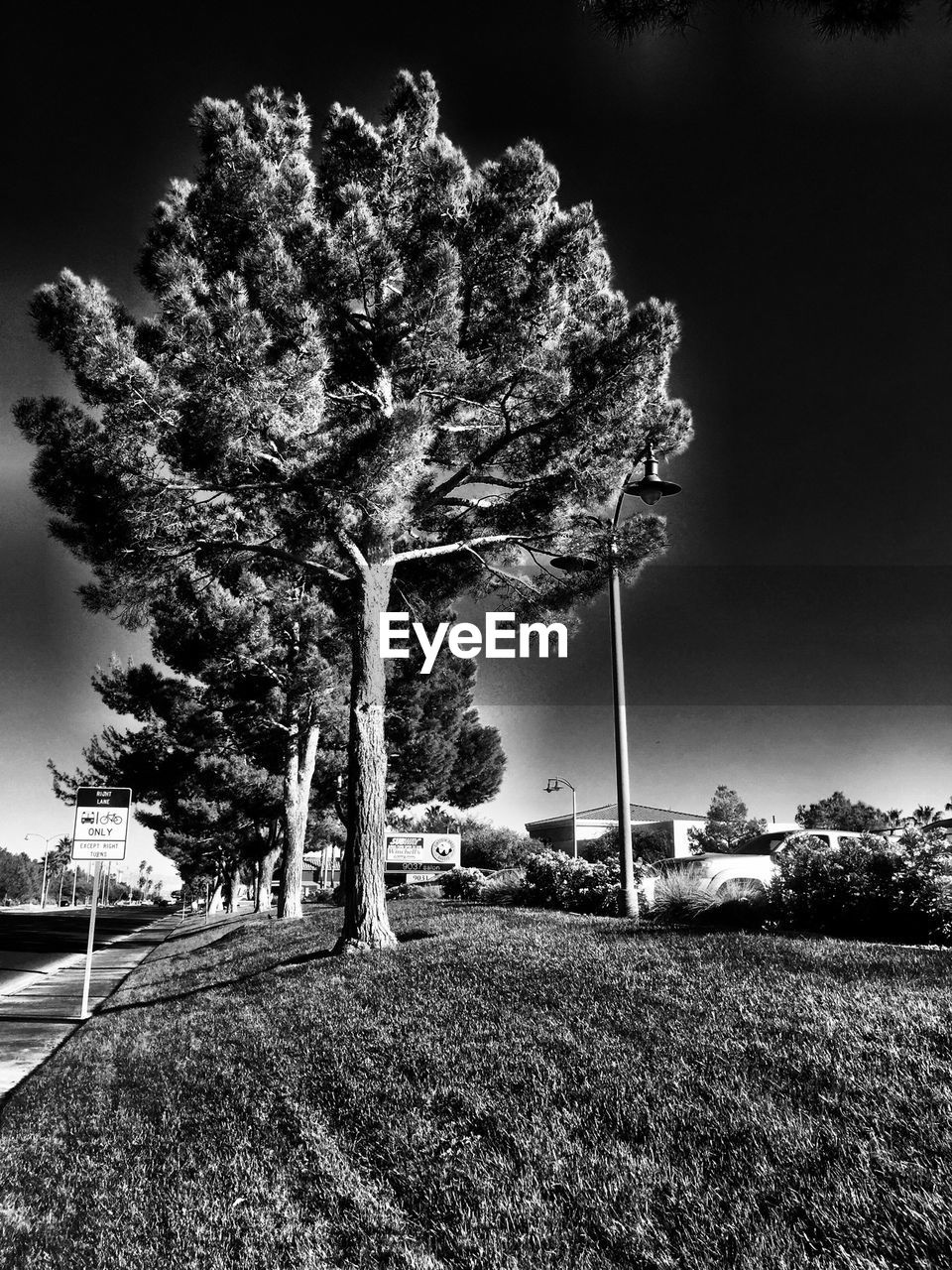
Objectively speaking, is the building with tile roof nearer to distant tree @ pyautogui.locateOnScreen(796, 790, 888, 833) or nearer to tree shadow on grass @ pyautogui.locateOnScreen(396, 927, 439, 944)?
distant tree @ pyautogui.locateOnScreen(796, 790, 888, 833)

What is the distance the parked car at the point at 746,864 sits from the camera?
12.2 meters

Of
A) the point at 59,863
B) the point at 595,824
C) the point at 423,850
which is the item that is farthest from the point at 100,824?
the point at 59,863

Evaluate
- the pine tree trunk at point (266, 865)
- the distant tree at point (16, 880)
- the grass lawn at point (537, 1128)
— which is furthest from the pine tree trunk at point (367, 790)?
the distant tree at point (16, 880)

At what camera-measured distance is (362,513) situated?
38.2ft

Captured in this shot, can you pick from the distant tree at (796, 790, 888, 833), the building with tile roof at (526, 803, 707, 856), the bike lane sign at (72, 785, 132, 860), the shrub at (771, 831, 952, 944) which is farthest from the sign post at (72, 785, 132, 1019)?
the distant tree at (796, 790, 888, 833)

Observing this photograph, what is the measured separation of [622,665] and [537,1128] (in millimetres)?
8624

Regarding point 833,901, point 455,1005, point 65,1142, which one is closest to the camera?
point 65,1142

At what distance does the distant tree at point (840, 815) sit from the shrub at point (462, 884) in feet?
231

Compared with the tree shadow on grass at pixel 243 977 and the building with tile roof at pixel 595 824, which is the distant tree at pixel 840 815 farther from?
the tree shadow on grass at pixel 243 977

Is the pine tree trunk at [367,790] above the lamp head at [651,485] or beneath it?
beneath

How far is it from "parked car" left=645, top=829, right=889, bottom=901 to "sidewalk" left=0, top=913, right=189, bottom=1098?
858cm

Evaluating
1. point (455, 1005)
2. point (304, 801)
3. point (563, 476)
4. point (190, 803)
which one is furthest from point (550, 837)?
point (455, 1005)

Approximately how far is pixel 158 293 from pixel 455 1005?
831 centimetres

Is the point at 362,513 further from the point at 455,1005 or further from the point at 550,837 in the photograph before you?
the point at 550,837
